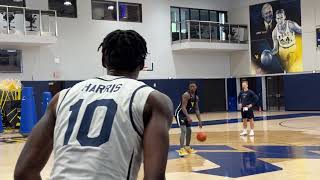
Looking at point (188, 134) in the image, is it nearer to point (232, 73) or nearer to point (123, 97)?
point (123, 97)

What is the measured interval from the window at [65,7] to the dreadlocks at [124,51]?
24.4m

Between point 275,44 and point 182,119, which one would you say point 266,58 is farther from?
point 182,119

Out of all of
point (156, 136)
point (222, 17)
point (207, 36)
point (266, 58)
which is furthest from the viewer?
point (222, 17)

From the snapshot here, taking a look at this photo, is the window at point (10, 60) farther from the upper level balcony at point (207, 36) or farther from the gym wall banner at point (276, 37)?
the gym wall banner at point (276, 37)

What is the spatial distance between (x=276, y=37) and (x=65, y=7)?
13.6 meters

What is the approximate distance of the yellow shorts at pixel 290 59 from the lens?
29.4 meters

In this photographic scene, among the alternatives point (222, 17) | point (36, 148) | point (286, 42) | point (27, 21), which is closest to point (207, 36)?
point (222, 17)

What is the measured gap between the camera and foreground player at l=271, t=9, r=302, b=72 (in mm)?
29578

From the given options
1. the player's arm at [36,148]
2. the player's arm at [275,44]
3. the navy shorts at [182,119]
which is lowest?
the navy shorts at [182,119]

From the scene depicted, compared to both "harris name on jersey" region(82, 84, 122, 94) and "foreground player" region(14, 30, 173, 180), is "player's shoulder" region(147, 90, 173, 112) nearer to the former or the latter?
"foreground player" region(14, 30, 173, 180)

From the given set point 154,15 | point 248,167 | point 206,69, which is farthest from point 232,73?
point 248,167

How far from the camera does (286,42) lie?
30.0 metres

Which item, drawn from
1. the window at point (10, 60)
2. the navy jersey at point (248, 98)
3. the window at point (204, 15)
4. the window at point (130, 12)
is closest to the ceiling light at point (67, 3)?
the window at point (130, 12)

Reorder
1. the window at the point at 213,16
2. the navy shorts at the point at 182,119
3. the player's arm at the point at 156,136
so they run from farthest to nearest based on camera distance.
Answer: the window at the point at 213,16 → the navy shorts at the point at 182,119 → the player's arm at the point at 156,136
